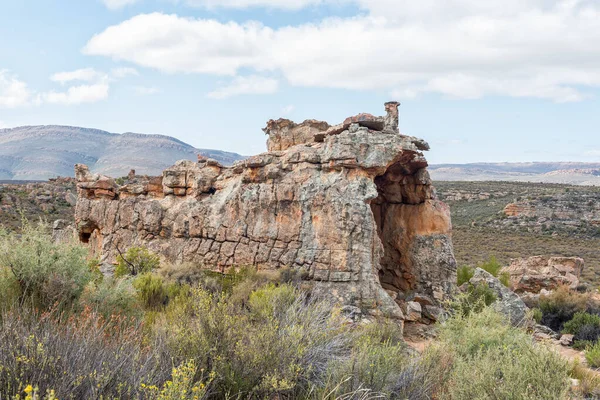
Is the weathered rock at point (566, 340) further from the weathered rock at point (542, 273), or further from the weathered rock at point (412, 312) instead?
the weathered rock at point (542, 273)

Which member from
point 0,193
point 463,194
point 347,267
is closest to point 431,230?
point 347,267

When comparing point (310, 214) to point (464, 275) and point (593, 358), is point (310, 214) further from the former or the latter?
point (464, 275)

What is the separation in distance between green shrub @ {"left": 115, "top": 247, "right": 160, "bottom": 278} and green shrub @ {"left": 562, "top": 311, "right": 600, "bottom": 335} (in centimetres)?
1134

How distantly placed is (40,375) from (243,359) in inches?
77.0

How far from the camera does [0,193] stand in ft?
126

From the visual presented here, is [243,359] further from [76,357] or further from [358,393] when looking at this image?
[76,357]

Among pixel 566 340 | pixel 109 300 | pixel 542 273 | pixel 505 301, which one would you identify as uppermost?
pixel 109 300

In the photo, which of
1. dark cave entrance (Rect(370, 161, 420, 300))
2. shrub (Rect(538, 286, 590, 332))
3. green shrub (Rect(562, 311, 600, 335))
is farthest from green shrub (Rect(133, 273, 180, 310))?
shrub (Rect(538, 286, 590, 332))

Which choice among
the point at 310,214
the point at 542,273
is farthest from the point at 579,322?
the point at 310,214

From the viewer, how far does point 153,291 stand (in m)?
9.71

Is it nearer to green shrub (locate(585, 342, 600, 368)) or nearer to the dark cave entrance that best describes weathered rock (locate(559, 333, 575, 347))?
green shrub (locate(585, 342, 600, 368))

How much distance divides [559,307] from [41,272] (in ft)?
47.7

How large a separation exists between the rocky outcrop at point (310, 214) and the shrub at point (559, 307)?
389 centimetres

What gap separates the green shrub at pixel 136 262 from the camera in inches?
469
